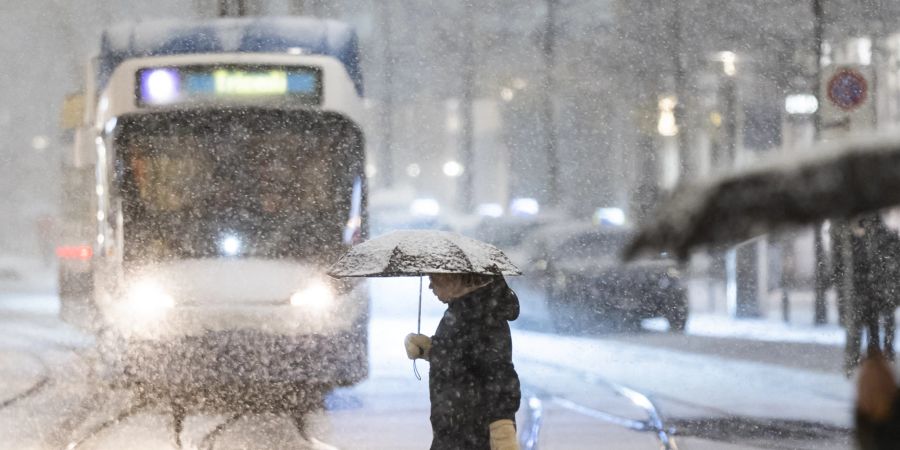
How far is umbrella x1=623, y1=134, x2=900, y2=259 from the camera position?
8.46 ft

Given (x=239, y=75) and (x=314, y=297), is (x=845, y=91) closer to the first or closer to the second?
(x=314, y=297)

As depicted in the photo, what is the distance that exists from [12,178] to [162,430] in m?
78.2

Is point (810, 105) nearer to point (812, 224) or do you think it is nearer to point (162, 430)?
point (162, 430)

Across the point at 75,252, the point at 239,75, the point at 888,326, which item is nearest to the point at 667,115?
the point at 75,252

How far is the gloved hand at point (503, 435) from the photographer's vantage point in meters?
5.23

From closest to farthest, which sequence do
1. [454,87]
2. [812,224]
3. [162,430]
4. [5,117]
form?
[812,224], [162,430], [454,87], [5,117]

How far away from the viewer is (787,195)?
2598 mm

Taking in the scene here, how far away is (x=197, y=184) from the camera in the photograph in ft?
41.4

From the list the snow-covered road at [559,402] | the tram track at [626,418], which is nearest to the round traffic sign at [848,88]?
the snow-covered road at [559,402]

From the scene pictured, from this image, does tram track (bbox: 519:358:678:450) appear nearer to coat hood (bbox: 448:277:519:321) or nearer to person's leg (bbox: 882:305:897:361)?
person's leg (bbox: 882:305:897:361)

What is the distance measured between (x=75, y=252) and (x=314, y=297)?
5673mm

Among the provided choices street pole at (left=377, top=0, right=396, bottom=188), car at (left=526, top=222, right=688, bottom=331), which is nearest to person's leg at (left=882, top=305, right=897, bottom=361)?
car at (left=526, top=222, right=688, bottom=331)

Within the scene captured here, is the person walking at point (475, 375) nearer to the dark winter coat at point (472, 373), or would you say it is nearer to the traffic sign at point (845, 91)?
the dark winter coat at point (472, 373)

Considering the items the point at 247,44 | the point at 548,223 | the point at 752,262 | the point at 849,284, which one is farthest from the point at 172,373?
the point at 548,223
